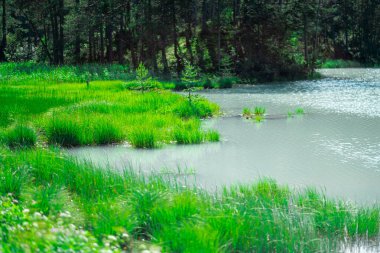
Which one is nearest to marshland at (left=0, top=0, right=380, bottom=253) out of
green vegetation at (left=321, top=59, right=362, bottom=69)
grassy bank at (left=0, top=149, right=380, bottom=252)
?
grassy bank at (left=0, top=149, right=380, bottom=252)

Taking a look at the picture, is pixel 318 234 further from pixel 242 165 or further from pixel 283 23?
pixel 283 23

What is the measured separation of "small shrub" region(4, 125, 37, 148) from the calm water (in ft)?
2.78

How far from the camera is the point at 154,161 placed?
9.69 meters

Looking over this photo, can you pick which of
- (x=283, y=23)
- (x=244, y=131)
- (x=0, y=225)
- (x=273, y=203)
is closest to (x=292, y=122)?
(x=244, y=131)

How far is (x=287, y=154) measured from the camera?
1016cm

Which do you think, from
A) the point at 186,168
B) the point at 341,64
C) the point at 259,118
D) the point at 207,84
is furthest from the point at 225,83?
Answer: the point at 341,64

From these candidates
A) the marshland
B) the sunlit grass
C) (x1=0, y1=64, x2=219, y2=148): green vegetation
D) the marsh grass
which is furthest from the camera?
(x1=0, y1=64, x2=219, y2=148): green vegetation

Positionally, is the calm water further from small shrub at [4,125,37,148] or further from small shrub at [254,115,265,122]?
small shrub at [4,125,37,148]

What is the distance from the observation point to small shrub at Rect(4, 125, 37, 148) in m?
10.3

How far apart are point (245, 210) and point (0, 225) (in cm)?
238

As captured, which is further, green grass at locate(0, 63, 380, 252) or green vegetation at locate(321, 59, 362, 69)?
green vegetation at locate(321, 59, 362, 69)

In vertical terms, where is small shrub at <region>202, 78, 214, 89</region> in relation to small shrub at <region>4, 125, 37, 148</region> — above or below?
above

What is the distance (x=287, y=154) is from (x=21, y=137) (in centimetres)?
539

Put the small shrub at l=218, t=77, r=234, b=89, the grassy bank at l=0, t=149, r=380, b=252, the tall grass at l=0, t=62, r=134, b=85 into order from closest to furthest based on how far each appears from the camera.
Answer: the grassy bank at l=0, t=149, r=380, b=252
the tall grass at l=0, t=62, r=134, b=85
the small shrub at l=218, t=77, r=234, b=89
